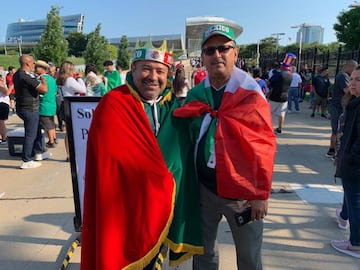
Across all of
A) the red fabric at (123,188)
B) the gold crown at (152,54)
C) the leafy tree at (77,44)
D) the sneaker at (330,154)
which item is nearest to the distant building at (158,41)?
the gold crown at (152,54)

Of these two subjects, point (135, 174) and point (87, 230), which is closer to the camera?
point (135, 174)

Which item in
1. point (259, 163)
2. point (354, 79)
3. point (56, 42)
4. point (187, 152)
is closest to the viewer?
point (259, 163)

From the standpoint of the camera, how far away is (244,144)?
1.83 meters

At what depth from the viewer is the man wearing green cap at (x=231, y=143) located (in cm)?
185

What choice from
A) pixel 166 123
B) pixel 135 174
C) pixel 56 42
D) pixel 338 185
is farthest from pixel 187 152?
pixel 56 42

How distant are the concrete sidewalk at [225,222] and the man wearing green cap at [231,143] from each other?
97 centimetres

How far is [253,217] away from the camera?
6.53 feet

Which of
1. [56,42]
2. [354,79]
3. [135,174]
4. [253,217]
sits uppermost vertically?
[56,42]

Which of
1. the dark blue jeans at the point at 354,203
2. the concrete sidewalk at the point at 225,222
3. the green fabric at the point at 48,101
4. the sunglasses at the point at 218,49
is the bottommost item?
the concrete sidewalk at the point at 225,222

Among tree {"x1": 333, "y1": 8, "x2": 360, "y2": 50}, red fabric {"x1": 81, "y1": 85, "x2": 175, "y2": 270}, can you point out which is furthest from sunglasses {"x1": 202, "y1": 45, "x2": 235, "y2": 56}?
tree {"x1": 333, "y1": 8, "x2": 360, "y2": 50}

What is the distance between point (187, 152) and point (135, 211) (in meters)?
0.49

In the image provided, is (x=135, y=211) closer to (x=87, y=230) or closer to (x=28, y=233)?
(x=87, y=230)

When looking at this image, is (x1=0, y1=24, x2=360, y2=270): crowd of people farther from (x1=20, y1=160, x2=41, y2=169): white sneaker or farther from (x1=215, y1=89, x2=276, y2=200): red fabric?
(x1=20, y1=160, x2=41, y2=169): white sneaker

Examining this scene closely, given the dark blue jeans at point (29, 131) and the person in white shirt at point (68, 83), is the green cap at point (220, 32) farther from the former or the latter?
the person in white shirt at point (68, 83)
